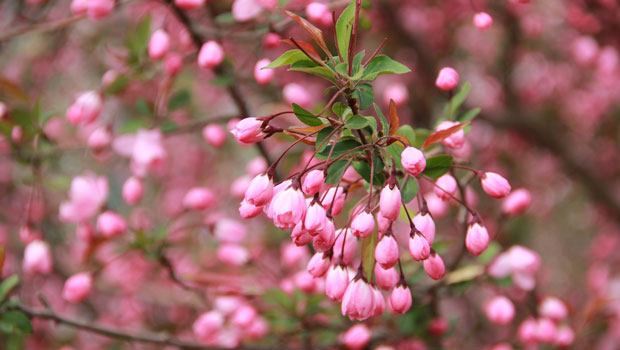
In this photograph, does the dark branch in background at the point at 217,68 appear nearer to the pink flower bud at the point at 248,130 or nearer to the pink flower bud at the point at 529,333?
the pink flower bud at the point at 248,130

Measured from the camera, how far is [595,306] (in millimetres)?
1328

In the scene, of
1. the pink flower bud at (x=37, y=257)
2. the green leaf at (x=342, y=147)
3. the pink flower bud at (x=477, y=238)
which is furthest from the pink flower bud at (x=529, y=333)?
the pink flower bud at (x=37, y=257)

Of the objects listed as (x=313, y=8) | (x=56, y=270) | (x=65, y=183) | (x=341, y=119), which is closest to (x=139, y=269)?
(x=56, y=270)

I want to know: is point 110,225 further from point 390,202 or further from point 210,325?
point 390,202

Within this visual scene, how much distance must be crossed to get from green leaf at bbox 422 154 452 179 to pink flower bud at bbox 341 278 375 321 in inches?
7.4

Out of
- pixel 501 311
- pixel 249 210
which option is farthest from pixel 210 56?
pixel 501 311

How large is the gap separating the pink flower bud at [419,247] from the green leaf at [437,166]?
0.35 ft

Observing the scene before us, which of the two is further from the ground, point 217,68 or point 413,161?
point 413,161

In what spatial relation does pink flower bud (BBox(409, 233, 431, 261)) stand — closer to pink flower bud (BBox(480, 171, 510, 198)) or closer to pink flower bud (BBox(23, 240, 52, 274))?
pink flower bud (BBox(480, 171, 510, 198))

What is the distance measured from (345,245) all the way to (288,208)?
0.14m

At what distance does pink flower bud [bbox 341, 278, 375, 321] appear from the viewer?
0.71m

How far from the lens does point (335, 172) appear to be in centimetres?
71

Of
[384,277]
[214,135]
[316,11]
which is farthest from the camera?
[214,135]

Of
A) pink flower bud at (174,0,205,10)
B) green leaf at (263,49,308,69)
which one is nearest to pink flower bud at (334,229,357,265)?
green leaf at (263,49,308,69)
